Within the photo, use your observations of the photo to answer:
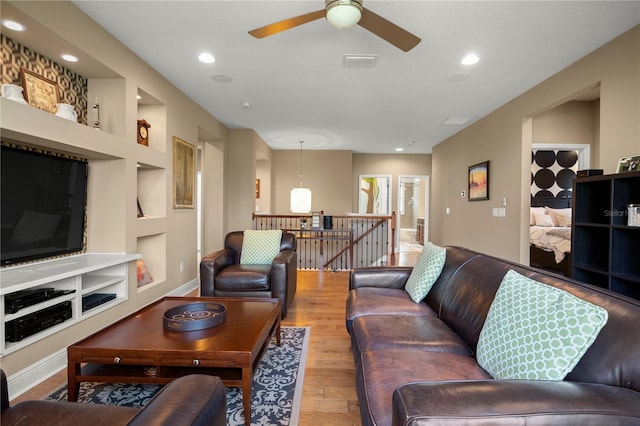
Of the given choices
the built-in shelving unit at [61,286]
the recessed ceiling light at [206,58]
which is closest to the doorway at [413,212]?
the recessed ceiling light at [206,58]

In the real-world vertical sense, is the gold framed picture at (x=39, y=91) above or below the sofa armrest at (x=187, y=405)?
above

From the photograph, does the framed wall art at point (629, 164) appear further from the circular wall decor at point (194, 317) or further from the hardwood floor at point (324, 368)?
the circular wall decor at point (194, 317)

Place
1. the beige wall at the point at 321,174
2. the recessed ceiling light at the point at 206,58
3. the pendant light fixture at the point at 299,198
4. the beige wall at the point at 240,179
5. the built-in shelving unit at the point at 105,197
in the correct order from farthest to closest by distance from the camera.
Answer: the beige wall at the point at 321,174 < the pendant light fixture at the point at 299,198 < the beige wall at the point at 240,179 < the recessed ceiling light at the point at 206,58 < the built-in shelving unit at the point at 105,197

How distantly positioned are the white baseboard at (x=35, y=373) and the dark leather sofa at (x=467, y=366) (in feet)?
6.86

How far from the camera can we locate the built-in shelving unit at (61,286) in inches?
73.4

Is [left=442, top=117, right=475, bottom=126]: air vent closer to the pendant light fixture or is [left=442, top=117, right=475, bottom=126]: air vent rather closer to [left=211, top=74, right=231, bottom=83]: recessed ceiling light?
the pendant light fixture

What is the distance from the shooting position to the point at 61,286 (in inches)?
90.1

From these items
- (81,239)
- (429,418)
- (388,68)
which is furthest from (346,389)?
(388,68)

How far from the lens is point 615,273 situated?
226 cm

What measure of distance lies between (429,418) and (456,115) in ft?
16.5

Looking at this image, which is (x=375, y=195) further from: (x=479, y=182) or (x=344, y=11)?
(x=344, y=11)

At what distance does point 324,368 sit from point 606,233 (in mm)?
2623

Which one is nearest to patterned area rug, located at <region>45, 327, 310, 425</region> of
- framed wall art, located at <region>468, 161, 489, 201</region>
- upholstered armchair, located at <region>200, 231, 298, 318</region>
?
upholstered armchair, located at <region>200, 231, 298, 318</region>

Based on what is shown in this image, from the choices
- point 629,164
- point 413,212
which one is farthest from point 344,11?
point 413,212
